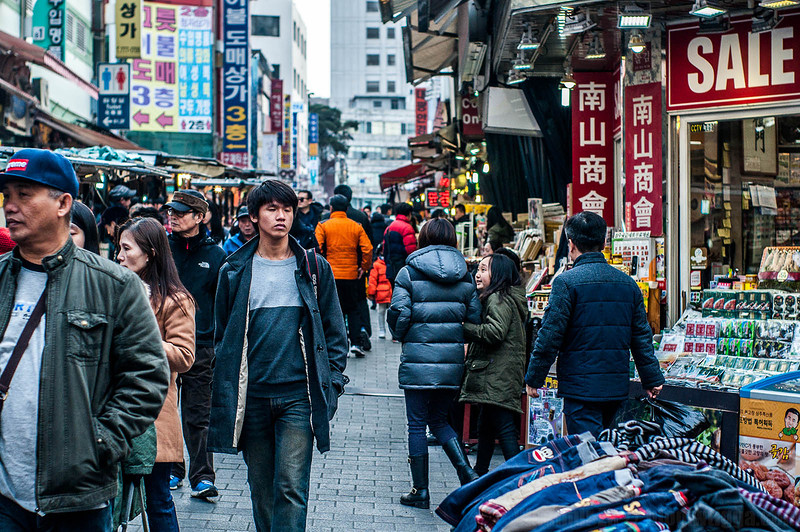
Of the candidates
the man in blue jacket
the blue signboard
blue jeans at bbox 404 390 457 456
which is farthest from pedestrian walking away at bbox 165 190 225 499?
the blue signboard

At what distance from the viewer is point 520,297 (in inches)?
265

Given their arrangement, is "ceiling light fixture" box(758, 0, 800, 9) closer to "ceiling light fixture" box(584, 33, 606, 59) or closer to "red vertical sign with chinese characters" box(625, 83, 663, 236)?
"red vertical sign with chinese characters" box(625, 83, 663, 236)

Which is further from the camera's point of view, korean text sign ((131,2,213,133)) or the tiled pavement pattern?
korean text sign ((131,2,213,133))

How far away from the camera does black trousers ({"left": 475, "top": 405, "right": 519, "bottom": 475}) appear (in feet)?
21.2

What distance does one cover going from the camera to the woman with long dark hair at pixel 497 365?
6395 millimetres

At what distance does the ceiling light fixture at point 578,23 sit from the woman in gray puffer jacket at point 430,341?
9.24ft

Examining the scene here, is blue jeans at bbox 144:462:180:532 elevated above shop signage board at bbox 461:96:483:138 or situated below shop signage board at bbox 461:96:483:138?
below

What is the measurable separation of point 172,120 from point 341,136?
58.3 meters

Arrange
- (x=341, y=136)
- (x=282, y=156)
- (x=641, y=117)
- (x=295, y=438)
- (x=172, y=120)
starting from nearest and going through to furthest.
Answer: (x=295, y=438) → (x=641, y=117) → (x=172, y=120) → (x=282, y=156) → (x=341, y=136)

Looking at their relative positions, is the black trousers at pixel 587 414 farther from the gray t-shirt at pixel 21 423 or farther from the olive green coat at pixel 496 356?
the gray t-shirt at pixel 21 423

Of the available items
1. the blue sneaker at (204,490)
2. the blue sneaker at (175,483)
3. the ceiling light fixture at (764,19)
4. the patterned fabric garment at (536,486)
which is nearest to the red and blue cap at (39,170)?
the patterned fabric garment at (536,486)

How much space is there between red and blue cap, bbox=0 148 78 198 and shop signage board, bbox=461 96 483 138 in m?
14.7

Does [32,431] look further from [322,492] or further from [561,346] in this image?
[322,492]

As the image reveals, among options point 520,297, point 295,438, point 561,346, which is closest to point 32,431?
point 295,438
